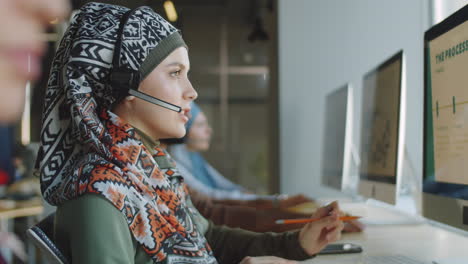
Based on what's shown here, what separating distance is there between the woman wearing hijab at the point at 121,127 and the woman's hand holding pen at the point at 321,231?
0.24 metres

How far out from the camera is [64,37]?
26.3 inches

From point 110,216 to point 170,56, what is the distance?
30cm

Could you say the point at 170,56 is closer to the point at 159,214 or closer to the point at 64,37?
the point at 64,37

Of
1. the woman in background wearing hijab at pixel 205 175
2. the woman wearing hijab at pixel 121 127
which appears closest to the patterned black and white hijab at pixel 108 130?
the woman wearing hijab at pixel 121 127

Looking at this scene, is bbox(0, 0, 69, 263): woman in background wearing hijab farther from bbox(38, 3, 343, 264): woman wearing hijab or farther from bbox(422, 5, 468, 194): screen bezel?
bbox(422, 5, 468, 194): screen bezel

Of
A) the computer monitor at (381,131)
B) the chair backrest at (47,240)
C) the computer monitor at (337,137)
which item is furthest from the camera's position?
the computer monitor at (337,137)

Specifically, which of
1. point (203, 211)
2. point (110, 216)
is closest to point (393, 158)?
point (203, 211)

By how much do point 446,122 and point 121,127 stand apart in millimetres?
705

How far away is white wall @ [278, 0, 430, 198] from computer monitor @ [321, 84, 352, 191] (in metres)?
0.14

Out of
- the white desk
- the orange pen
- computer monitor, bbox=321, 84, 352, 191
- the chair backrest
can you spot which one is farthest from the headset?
computer monitor, bbox=321, 84, 352, 191

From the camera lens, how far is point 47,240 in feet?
2.10

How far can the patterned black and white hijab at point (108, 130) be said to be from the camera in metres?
0.66

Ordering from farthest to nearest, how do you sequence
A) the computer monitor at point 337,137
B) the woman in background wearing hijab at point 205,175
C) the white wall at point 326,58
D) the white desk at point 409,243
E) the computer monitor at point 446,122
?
the woman in background wearing hijab at point 205,175 → the computer monitor at point 337,137 → the white wall at point 326,58 → the white desk at point 409,243 → the computer monitor at point 446,122

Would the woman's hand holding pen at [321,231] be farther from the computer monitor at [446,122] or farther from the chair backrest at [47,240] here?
the chair backrest at [47,240]
